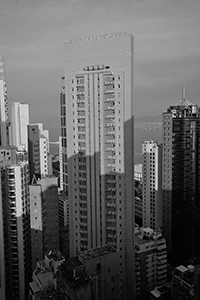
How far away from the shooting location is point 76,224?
14391mm

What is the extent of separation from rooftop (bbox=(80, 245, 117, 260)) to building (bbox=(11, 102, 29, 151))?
16.2 meters

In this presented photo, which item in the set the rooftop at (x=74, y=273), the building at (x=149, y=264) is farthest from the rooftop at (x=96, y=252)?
the building at (x=149, y=264)

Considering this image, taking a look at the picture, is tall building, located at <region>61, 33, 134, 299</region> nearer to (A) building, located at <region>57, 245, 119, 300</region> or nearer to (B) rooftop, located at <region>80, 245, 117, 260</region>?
(B) rooftop, located at <region>80, 245, 117, 260</region>

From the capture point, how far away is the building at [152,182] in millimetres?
20419

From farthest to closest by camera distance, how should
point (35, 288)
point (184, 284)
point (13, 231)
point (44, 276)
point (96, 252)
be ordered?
point (13, 231), point (44, 276), point (35, 288), point (96, 252), point (184, 284)

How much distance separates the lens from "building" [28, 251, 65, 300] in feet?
39.8

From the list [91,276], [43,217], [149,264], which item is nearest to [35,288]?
[91,276]

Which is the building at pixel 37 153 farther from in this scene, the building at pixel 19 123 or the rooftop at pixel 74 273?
the rooftop at pixel 74 273

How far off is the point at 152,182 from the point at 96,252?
9.48 m

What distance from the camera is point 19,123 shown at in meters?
28.2

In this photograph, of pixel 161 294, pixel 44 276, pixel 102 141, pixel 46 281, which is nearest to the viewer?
pixel 46 281

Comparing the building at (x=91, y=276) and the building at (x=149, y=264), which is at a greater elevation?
the building at (x=91, y=276)

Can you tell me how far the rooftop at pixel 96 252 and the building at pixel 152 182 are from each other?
8450 mm

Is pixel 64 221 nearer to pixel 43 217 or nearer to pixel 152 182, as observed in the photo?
pixel 43 217
